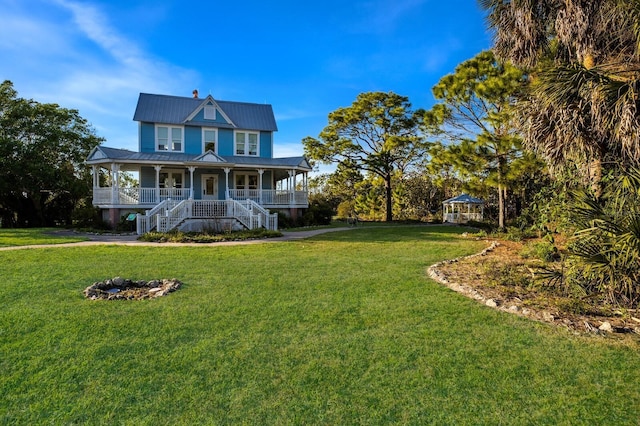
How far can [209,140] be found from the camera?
76.7ft

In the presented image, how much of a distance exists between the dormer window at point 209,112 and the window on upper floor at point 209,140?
32.3 inches

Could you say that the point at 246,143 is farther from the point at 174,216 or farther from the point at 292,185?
the point at 174,216

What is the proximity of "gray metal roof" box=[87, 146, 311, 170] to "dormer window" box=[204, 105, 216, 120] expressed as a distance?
8.95 ft

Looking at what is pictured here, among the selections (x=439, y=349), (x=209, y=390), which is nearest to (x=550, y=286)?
(x=439, y=349)

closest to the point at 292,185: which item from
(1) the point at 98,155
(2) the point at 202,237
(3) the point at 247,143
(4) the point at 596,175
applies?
(3) the point at 247,143

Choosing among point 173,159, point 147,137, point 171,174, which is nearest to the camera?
point 173,159

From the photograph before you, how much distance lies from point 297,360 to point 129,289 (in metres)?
4.35

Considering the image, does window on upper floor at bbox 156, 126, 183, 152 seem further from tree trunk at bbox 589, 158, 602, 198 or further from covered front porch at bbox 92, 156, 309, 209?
tree trunk at bbox 589, 158, 602, 198

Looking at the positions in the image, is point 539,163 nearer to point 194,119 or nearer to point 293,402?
point 293,402

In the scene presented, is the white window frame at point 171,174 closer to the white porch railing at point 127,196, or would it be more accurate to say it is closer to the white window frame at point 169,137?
the white window frame at point 169,137

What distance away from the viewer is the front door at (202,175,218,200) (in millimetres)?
23016

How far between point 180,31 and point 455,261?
1306 cm

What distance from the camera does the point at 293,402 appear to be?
3059 millimetres

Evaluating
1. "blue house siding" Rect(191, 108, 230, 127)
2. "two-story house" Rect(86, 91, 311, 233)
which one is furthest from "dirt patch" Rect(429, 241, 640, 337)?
"blue house siding" Rect(191, 108, 230, 127)
